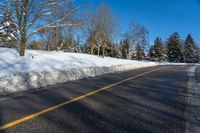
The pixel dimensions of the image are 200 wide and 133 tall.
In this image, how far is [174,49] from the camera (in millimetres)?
67875

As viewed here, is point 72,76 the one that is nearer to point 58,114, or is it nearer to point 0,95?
point 0,95

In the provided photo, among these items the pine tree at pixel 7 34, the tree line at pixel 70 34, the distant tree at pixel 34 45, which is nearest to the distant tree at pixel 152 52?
the tree line at pixel 70 34

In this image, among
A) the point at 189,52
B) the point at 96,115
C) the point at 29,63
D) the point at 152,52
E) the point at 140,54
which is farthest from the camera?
the point at 189,52

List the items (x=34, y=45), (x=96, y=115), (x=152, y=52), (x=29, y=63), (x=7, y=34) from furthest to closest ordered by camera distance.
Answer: (x=152, y=52)
(x=34, y=45)
(x=7, y=34)
(x=29, y=63)
(x=96, y=115)

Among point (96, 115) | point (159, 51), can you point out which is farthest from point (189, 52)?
point (96, 115)

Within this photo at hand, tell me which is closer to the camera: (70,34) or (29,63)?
(29,63)

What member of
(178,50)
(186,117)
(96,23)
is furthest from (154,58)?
(186,117)

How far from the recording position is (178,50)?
224 ft

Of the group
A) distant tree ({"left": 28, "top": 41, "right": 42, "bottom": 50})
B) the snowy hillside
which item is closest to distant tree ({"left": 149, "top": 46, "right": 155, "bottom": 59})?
distant tree ({"left": 28, "top": 41, "right": 42, "bottom": 50})

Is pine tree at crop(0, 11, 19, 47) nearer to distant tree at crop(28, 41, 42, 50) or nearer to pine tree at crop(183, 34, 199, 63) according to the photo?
distant tree at crop(28, 41, 42, 50)

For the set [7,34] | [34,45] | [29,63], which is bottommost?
[29,63]

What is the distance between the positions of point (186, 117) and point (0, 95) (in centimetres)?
624

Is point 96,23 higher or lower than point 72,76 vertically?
higher

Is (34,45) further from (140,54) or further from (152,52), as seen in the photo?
(152,52)
